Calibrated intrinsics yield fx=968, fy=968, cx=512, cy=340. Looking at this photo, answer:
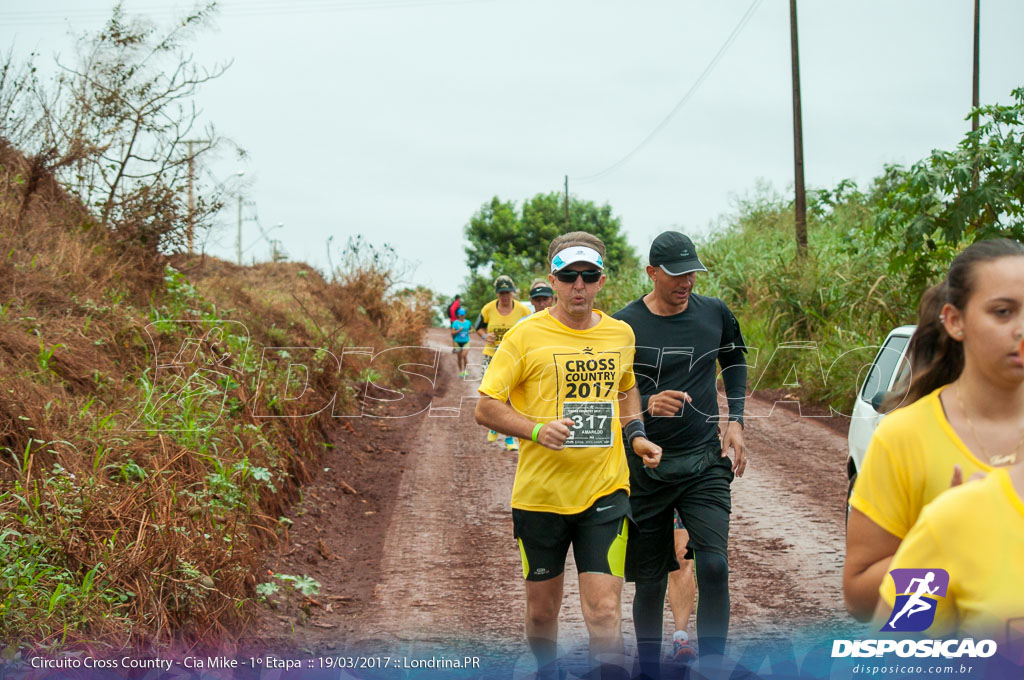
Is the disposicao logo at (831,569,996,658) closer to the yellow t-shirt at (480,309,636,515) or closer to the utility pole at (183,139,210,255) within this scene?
the yellow t-shirt at (480,309,636,515)

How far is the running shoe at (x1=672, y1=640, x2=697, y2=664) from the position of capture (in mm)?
4973

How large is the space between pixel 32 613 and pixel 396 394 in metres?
13.9

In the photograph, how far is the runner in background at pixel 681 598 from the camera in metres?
5.02

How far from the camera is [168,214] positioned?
12312 millimetres

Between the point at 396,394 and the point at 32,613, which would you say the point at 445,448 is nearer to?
the point at 396,394

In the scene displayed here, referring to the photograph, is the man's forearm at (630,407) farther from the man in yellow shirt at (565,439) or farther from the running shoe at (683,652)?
the running shoe at (683,652)

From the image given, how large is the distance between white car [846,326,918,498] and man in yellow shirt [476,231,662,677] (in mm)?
2576

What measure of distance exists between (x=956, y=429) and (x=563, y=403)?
92.2 inches

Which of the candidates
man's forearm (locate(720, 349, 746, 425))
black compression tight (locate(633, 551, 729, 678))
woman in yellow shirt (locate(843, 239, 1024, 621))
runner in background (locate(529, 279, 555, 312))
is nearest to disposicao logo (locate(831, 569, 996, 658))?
woman in yellow shirt (locate(843, 239, 1024, 621))

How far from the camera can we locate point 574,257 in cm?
456

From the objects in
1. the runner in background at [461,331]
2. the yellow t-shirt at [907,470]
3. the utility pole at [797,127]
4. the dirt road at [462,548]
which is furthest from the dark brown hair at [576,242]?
the utility pole at [797,127]

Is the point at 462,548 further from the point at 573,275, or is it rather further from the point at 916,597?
the point at 916,597

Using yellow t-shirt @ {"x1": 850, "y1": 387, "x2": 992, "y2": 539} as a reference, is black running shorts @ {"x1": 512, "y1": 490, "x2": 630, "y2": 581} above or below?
below

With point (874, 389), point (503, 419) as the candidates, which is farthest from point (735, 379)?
point (874, 389)
